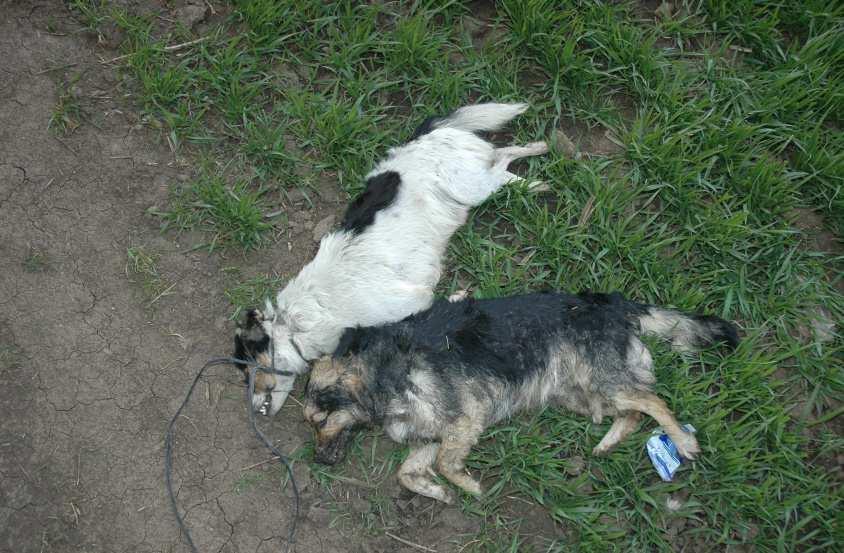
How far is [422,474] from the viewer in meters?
3.96

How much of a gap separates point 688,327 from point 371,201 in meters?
2.17

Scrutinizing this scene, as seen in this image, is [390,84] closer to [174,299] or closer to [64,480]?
[174,299]

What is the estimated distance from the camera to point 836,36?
4566 millimetres

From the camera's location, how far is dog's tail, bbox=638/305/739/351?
396 cm

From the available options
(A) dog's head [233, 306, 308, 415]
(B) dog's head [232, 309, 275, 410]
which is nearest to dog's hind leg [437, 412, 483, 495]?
(A) dog's head [233, 306, 308, 415]

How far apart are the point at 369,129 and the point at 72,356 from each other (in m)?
2.55

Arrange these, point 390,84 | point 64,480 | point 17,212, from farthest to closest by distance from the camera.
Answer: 1. point 390,84
2. point 17,212
3. point 64,480

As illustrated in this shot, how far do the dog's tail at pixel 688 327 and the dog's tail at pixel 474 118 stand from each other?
1638mm

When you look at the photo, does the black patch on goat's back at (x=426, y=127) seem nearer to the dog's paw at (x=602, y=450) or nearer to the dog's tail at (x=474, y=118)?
the dog's tail at (x=474, y=118)

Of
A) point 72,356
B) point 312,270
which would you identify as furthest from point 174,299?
point 312,270

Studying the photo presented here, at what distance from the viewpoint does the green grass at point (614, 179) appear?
152 inches

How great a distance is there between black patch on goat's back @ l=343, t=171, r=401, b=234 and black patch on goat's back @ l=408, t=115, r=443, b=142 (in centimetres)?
42

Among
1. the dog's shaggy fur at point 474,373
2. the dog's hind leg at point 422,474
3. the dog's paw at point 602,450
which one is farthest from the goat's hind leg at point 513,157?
the dog's hind leg at point 422,474

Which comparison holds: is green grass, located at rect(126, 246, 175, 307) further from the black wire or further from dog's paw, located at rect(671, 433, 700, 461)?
dog's paw, located at rect(671, 433, 700, 461)
